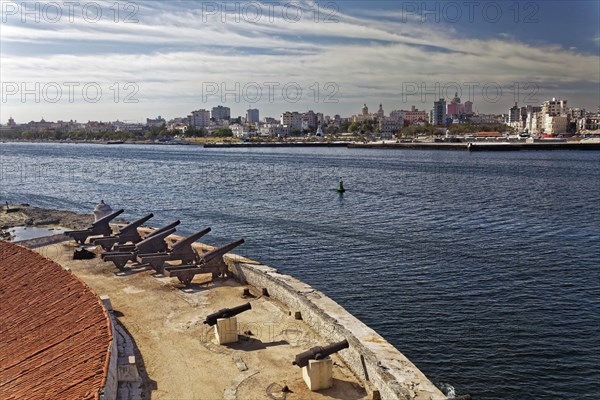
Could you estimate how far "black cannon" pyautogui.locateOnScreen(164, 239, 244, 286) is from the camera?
1354 centimetres

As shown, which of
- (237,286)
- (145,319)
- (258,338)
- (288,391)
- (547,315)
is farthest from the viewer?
(547,315)

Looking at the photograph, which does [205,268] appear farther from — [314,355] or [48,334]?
[314,355]

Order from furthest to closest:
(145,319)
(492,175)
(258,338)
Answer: (492,175) < (145,319) < (258,338)

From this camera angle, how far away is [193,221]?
3556cm

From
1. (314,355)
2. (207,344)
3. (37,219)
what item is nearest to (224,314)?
(207,344)

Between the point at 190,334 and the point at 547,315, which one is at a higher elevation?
the point at 190,334

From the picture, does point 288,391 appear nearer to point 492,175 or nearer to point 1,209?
point 1,209

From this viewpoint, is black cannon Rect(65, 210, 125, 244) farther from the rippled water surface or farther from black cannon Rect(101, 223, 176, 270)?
the rippled water surface

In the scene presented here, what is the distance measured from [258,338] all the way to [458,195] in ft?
138

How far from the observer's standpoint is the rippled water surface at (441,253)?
14.5 meters

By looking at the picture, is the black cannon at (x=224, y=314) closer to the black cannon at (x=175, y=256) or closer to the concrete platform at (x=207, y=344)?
the concrete platform at (x=207, y=344)

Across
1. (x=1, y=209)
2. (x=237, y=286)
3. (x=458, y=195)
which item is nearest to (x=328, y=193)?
(x=458, y=195)

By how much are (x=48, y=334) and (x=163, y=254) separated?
269 inches

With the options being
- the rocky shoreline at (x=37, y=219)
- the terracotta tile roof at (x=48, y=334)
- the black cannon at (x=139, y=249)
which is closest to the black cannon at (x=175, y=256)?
the black cannon at (x=139, y=249)
